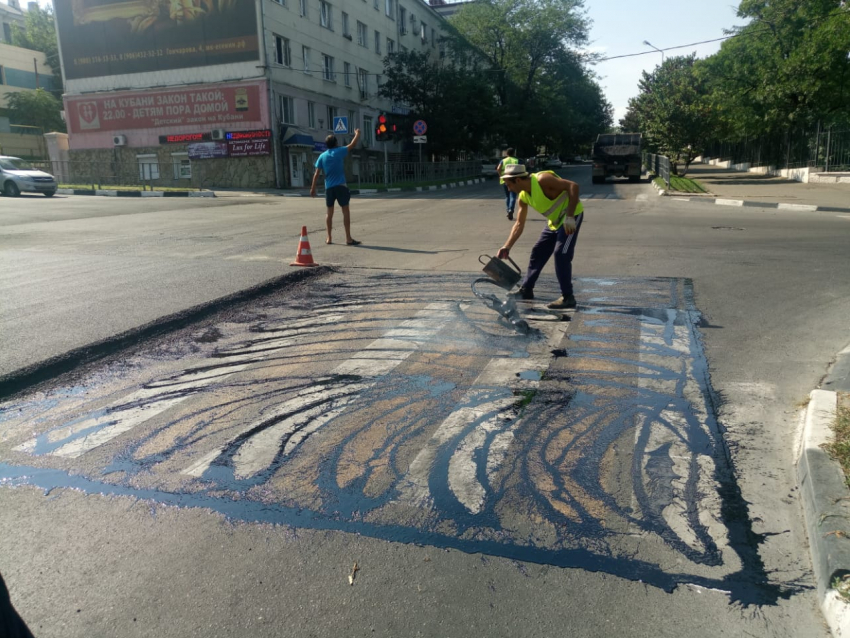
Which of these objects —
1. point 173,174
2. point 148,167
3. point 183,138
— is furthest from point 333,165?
point 148,167

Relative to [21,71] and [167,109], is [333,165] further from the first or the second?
[21,71]

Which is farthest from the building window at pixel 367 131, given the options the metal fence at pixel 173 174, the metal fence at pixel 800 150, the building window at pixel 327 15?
the metal fence at pixel 800 150

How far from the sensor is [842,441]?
11.0ft

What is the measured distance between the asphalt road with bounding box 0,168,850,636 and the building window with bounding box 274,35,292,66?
29245mm

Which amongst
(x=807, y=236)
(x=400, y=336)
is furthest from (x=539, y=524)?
(x=807, y=236)

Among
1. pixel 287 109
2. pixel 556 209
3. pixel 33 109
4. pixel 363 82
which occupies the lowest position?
pixel 556 209

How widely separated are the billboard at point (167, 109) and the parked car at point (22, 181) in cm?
923

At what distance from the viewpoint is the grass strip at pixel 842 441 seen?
10.3 ft

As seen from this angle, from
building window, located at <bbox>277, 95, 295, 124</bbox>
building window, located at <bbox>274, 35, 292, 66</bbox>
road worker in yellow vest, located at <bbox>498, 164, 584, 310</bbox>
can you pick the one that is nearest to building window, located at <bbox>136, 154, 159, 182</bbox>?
building window, located at <bbox>277, 95, 295, 124</bbox>

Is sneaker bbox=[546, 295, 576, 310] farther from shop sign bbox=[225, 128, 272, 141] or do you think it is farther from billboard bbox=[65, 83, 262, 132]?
billboard bbox=[65, 83, 262, 132]

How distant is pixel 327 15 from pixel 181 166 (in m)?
13.0

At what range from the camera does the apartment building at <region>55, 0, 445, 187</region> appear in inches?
1286

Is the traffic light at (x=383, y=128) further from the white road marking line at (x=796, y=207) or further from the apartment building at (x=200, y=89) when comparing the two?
the white road marking line at (x=796, y=207)

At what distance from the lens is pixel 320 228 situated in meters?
14.0
